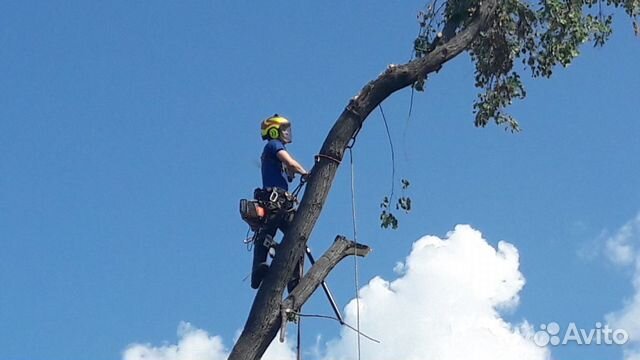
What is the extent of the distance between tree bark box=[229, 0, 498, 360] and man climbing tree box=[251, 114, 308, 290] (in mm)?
313

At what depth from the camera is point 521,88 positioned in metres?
9.29

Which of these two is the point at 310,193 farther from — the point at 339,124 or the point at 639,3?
the point at 639,3

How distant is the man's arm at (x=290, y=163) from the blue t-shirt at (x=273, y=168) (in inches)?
3.5

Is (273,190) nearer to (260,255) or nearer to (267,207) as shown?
(267,207)

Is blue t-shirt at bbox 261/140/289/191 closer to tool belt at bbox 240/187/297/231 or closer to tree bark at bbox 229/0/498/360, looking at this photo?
tool belt at bbox 240/187/297/231

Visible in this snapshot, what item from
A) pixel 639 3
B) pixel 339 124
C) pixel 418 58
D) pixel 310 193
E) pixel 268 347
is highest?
pixel 639 3

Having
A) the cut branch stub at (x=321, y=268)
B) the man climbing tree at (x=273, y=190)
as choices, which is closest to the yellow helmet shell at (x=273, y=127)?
the man climbing tree at (x=273, y=190)

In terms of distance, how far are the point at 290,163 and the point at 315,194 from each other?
604 millimetres

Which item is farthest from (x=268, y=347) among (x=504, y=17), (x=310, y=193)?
(x=504, y=17)

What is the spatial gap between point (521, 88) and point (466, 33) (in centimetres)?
135

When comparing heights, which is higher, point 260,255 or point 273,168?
point 273,168

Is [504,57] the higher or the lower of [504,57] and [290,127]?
the higher

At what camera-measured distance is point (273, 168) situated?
8250 millimetres

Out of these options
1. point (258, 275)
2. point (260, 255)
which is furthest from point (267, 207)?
point (258, 275)
